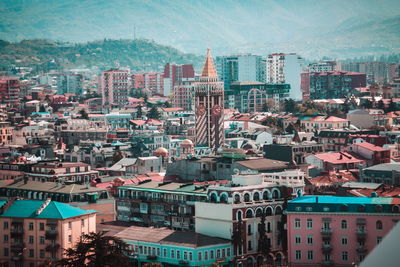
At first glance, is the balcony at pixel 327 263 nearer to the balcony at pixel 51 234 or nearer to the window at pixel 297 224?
the window at pixel 297 224

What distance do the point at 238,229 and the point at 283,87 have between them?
318ft

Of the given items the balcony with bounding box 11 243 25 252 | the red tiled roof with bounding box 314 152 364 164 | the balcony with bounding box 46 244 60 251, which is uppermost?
the red tiled roof with bounding box 314 152 364 164

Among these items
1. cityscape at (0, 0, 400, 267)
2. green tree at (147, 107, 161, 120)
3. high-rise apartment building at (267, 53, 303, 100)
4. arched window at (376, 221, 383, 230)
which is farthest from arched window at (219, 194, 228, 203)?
high-rise apartment building at (267, 53, 303, 100)

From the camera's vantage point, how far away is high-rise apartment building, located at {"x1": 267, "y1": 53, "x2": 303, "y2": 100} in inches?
5960

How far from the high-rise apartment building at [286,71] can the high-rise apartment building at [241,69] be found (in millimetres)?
2410

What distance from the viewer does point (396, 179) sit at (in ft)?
158

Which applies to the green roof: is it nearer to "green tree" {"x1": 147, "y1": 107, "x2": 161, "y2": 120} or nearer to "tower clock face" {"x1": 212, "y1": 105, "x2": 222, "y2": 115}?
"tower clock face" {"x1": 212, "y1": 105, "x2": 222, "y2": 115}

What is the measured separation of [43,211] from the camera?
36.2 metres

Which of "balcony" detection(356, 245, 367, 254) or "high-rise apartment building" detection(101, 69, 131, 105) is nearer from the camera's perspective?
"balcony" detection(356, 245, 367, 254)

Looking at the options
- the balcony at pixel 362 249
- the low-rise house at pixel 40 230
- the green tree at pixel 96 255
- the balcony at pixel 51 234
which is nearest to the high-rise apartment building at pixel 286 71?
the low-rise house at pixel 40 230

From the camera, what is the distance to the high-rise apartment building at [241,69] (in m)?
157

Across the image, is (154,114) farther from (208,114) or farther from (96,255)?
(96,255)

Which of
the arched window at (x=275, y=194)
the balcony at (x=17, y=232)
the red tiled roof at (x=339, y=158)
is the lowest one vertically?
the balcony at (x=17, y=232)

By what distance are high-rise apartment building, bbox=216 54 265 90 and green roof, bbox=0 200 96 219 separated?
120 meters
